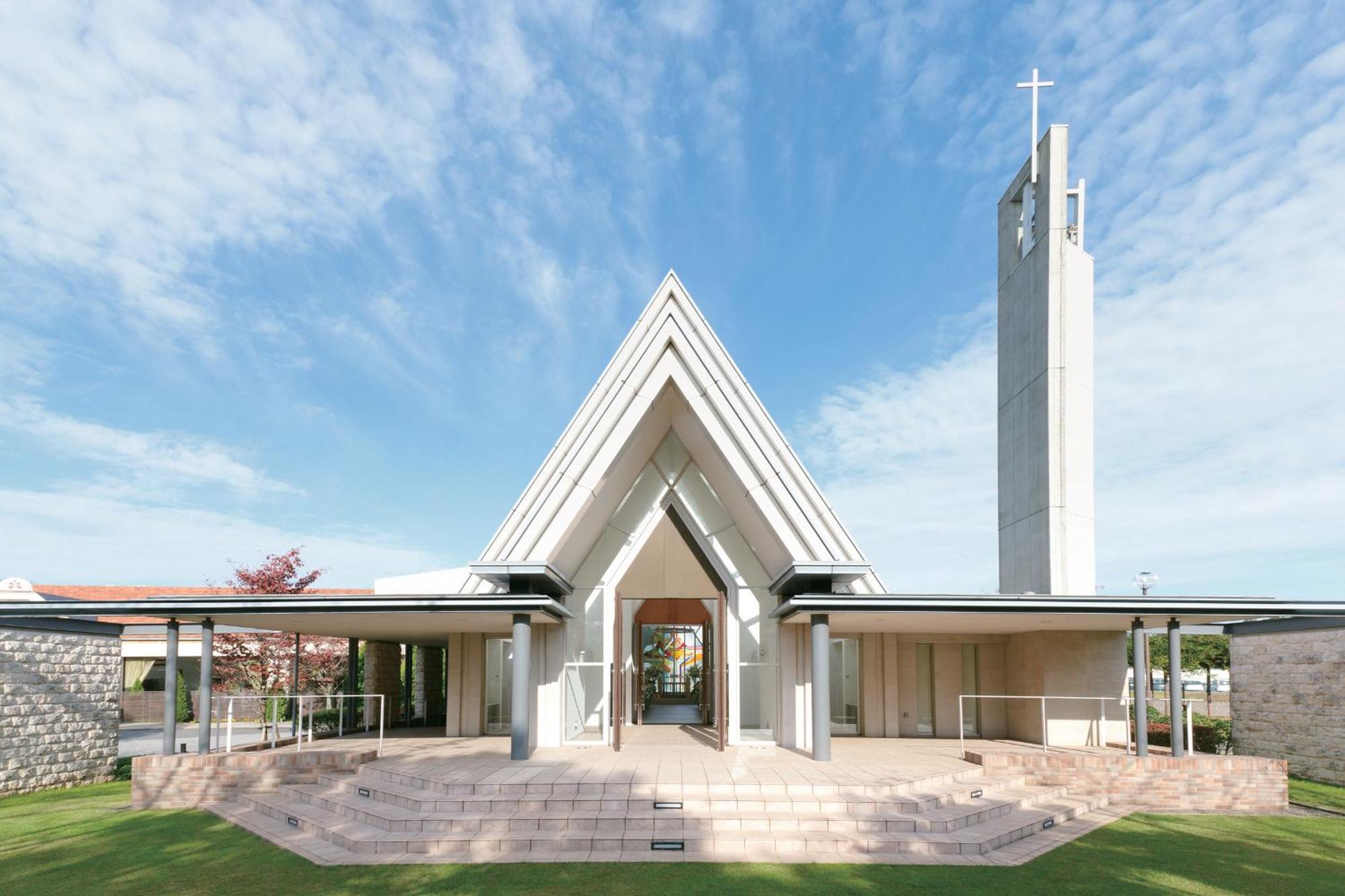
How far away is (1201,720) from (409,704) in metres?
21.7

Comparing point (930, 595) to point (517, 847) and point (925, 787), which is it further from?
point (517, 847)

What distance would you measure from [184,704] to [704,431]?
94.3 ft

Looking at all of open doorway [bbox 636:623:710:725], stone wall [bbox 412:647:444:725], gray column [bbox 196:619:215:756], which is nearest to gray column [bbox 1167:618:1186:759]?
open doorway [bbox 636:623:710:725]

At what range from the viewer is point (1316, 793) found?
49.3 feet

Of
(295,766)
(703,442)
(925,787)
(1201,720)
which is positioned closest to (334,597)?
(295,766)

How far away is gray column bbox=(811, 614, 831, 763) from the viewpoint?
14.0 metres

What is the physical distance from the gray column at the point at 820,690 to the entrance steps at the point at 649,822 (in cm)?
213

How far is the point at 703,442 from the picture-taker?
1571cm

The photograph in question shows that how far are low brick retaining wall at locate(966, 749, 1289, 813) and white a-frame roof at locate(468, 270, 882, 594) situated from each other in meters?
4.72

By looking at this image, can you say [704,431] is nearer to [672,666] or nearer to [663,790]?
[663,790]

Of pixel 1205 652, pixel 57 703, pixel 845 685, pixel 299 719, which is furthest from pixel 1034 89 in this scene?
pixel 1205 652

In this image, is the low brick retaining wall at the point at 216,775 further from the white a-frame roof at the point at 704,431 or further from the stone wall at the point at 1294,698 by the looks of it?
the stone wall at the point at 1294,698

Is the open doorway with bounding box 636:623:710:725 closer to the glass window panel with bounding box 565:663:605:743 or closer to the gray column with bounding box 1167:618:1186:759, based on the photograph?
the glass window panel with bounding box 565:663:605:743

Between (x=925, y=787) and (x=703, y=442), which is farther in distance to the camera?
(x=703, y=442)
